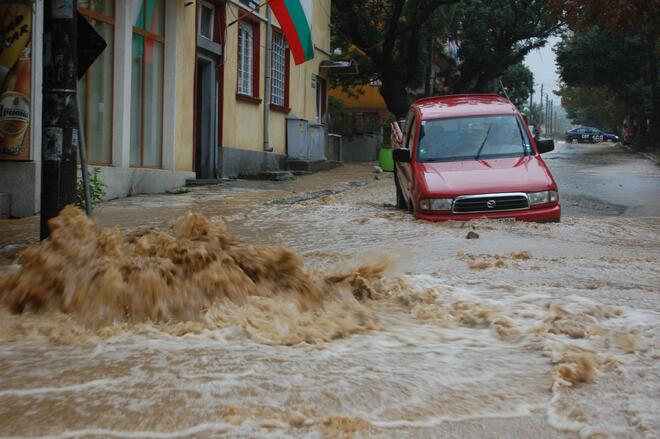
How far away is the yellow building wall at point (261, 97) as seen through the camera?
58.4ft

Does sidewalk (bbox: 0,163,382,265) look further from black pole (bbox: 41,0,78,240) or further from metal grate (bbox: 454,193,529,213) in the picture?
metal grate (bbox: 454,193,529,213)

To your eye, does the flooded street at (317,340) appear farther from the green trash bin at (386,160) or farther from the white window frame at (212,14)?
the green trash bin at (386,160)

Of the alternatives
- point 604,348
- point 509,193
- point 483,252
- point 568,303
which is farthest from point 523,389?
point 509,193

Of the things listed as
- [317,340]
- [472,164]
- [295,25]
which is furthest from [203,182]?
[317,340]

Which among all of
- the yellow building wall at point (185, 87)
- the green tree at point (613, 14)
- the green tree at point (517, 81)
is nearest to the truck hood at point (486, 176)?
the yellow building wall at point (185, 87)

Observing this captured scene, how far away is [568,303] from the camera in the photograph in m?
5.00

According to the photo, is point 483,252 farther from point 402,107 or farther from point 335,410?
point 402,107

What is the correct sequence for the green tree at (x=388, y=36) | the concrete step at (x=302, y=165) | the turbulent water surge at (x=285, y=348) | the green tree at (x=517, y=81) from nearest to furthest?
the turbulent water surge at (x=285, y=348) < the concrete step at (x=302, y=165) < the green tree at (x=388, y=36) < the green tree at (x=517, y=81)

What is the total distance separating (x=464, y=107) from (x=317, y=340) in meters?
7.19

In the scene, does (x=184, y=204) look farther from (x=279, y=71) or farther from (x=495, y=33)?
(x=495, y=33)

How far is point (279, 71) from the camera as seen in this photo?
21609 mm

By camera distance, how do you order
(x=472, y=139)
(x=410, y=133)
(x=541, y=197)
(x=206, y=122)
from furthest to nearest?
(x=206, y=122) < (x=410, y=133) < (x=472, y=139) < (x=541, y=197)

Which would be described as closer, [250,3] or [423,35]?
[250,3]

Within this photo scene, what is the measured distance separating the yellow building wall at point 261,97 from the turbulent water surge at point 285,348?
41.3 feet
